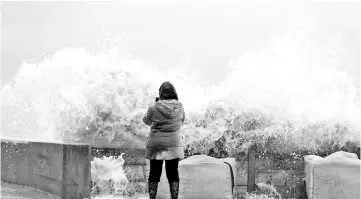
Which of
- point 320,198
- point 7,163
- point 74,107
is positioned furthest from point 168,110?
point 7,163

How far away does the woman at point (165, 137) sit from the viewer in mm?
6312

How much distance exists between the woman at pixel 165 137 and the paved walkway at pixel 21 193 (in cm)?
199

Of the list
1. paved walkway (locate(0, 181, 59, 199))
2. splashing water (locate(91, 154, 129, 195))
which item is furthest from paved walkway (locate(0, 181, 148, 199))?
splashing water (locate(91, 154, 129, 195))

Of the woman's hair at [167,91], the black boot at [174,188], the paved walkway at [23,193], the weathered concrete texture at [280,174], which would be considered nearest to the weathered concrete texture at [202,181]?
the paved walkway at [23,193]

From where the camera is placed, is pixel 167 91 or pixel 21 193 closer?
pixel 167 91

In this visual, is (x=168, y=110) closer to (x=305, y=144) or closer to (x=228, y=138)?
(x=228, y=138)

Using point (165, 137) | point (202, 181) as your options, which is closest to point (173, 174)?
point (165, 137)

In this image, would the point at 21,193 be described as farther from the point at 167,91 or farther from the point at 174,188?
the point at 167,91

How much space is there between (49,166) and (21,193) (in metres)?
0.68

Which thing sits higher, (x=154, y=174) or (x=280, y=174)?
(x=154, y=174)

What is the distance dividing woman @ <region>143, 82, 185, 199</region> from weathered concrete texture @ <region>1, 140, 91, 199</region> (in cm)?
118

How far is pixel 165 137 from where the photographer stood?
6359 mm

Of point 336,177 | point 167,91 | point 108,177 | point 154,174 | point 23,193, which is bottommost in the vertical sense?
point 23,193

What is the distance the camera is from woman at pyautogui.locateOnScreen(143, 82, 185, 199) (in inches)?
249
